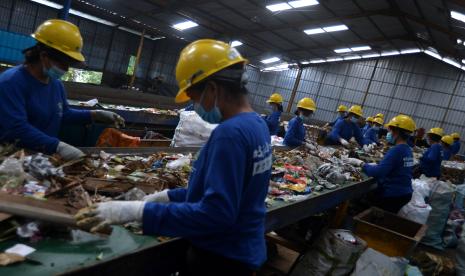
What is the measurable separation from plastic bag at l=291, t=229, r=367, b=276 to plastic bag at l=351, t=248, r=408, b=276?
0.07m

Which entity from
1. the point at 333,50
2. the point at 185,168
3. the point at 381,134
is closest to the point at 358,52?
the point at 333,50

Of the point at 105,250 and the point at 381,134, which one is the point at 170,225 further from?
the point at 381,134

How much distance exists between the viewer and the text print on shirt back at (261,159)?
1.36 metres

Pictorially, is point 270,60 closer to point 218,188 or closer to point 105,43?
point 105,43

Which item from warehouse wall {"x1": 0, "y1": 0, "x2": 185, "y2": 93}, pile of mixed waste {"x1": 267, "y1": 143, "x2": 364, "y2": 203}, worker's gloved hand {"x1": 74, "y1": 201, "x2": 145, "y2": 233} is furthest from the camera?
warehouse wall {"x1": 0, "y1": 0, "x2": 185, "y2": 93}

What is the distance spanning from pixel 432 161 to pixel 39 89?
7090mm

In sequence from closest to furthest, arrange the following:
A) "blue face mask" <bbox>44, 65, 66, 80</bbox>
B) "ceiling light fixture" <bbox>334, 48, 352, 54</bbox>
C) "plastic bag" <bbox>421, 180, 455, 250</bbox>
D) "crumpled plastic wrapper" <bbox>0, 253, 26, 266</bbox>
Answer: "crumpled plastic wrapper" <bbox>0, 253, 26, 266</bbox> < "blue face mask" <bbox>44, 65, 66, 80</bbox> < "plastic bag" <bbox>421, 180, 455, 250</bbox> < "ceiling light fixture" <bbox>334, 48, 352, 54</bbox>

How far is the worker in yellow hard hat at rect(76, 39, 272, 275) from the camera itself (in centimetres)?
126

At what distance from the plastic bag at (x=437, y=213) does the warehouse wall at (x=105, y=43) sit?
1391 cm

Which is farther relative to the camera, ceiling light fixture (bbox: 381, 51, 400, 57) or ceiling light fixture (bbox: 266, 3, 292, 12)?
ceiling light fixture (bbox: 381, 51, 400, 57)

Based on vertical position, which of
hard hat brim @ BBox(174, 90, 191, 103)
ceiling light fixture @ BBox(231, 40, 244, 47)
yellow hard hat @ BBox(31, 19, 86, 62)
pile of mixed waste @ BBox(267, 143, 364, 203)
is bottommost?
pile of mixed waste @ BBox(267, 143, 364, 203)

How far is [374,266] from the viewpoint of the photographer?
10.9 ft

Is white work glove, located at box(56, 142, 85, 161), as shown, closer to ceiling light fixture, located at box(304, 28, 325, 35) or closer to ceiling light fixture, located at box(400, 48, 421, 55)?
ceiling light fixture, located at box(304, 28, 325, 35)

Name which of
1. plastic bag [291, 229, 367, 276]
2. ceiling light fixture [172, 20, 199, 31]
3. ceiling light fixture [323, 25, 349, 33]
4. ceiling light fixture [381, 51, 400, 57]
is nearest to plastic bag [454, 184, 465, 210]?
plastic bag [291, 229, 367, 276]
